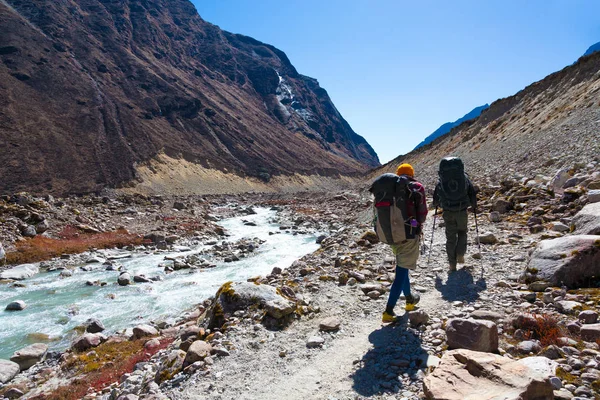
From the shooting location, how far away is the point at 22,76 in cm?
7281

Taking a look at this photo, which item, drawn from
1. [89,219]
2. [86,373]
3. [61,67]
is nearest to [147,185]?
[89,219]

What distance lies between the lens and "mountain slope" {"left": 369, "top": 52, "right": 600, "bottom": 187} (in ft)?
51.2

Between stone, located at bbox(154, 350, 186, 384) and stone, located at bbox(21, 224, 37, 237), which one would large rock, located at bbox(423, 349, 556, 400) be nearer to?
stone, located at bbox(154, 350, 186, 384)

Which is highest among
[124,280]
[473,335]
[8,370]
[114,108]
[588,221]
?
[114,108]

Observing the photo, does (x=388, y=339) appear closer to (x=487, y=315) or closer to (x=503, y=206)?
(x=487, y=315)

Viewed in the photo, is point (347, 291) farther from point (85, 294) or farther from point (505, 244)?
point (85, 294)

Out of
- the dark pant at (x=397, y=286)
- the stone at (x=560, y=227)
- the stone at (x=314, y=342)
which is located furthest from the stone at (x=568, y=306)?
the stone at (x=560, y=227)

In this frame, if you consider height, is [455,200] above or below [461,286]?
above

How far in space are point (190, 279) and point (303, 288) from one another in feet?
28.8

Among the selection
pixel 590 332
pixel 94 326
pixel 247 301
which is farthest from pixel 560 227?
pixel 94 326

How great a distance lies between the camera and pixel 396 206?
4934mm

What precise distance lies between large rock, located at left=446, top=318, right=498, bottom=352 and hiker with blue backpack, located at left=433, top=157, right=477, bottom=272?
11.6 feet

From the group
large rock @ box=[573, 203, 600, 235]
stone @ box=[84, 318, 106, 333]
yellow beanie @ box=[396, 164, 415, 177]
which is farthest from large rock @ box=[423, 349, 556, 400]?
stone @ box=[84, 318, 106, 333]

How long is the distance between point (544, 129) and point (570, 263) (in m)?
24.4
